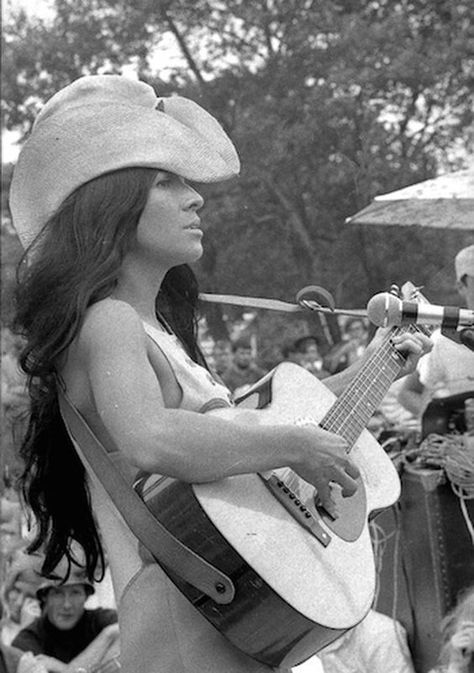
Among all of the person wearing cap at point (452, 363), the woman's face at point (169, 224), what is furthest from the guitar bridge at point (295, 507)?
the person wearing cap at point (452, 363)

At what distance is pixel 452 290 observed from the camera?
7645 mm

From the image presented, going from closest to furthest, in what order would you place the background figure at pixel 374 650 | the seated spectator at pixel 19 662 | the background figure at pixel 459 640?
the background figure at pixel 459 640, the background figure at pixel 374 650, the seated spectator at pixel 19 662

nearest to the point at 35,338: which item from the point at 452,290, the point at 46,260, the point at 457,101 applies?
the point at 46,260

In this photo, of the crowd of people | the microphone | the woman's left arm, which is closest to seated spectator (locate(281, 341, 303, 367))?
the woman's left arm

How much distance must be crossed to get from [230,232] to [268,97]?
102 centimetres

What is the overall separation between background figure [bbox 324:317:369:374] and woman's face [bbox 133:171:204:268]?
5623 mm

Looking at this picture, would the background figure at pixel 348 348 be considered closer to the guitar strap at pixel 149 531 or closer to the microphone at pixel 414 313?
the microphone at pixel 414 313

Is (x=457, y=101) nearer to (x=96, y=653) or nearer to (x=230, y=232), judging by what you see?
(x=230, y=232)

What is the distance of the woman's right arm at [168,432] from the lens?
1.76 meters

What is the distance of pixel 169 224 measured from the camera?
6.52ft

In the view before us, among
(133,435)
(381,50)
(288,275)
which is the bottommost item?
(288,275)

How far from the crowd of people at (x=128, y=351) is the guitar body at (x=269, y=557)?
4cm

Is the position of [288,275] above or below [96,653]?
above

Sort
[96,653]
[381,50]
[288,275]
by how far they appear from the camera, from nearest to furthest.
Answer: [96,653] → [381,50] → [288,275]
